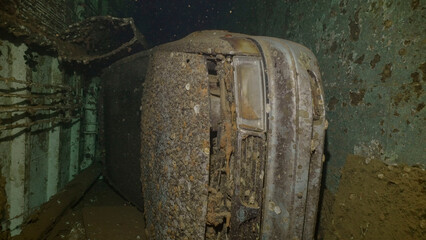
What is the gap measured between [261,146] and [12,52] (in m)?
2.40

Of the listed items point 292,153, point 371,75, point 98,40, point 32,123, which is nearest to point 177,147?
point 292,153

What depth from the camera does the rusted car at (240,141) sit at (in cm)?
121

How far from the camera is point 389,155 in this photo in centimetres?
144

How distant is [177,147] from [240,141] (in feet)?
1.37

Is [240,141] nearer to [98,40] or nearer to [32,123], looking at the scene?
[32,123]

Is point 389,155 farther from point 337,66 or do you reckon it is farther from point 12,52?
point 12,52

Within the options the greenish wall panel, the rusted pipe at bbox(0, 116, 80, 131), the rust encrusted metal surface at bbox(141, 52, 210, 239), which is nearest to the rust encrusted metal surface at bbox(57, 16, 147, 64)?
the rusted pipe at bbox(0, 116, 80, 131)

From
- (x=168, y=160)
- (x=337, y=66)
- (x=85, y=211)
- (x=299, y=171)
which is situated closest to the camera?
(x=299, y=171)

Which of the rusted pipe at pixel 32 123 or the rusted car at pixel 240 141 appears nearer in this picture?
the rusted car at pixel 240 141

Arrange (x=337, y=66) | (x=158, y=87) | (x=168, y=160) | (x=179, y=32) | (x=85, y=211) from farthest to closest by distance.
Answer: (x=179, y=32), (x=85, y=211), (x=337, y=66), (x=158, y=87), (x=168, y=160)

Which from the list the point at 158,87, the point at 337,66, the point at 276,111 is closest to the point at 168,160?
the point at 158,87

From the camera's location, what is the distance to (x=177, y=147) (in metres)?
1.45

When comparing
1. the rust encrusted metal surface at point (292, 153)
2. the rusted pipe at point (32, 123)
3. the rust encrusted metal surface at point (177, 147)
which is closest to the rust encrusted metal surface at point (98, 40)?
the rusted pipe at point (32, 123)

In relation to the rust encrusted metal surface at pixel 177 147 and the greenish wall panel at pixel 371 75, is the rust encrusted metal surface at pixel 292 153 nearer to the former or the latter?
the rust encrusted metal surface at pixel 177 147
